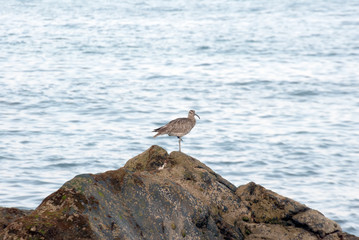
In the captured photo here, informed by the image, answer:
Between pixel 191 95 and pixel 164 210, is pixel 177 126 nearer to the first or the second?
pixel 164 210

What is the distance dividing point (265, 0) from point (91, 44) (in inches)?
1300

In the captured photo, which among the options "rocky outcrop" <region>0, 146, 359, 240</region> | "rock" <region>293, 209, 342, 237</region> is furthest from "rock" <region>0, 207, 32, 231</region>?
"rock" <region>293, 209, 342, 237</region>

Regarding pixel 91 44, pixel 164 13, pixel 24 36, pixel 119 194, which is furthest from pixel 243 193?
pixel 164 13

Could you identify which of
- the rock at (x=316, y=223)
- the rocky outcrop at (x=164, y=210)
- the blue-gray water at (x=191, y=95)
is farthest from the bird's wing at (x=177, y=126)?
the blue-gray water at (x=191, y=95)

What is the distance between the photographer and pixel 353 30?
176 feet

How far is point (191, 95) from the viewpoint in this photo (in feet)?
103

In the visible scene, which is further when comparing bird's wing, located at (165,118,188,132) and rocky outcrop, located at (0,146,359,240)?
bird's wing, located at (165,118,188,132)

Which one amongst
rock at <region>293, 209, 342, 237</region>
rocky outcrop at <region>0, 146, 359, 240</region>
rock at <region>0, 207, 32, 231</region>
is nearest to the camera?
rocky outcrop at <region>0, 146, 359, 240</region>

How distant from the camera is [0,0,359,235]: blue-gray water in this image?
19219 millimetres

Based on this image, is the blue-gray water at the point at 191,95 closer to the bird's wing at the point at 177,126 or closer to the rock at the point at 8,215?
the bird's wing at the point at 177,126

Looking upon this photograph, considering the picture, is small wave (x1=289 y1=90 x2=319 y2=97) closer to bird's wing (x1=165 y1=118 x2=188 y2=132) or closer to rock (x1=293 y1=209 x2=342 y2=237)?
bird's wing (x1=165 y1=118 x2=188 y2=132)

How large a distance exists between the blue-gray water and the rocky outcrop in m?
6.36

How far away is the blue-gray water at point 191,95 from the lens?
1922 centimetres

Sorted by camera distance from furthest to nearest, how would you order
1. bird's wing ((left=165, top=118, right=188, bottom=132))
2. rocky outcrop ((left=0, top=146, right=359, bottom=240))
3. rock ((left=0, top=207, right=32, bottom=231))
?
bird's wing ((left=165, top=118, right=188, bottom=132)) → rock ((left=0, top=207, right=32, bottom=231)) → rocky outcrop ((left=0, top=146, right=359, bottom=240))
